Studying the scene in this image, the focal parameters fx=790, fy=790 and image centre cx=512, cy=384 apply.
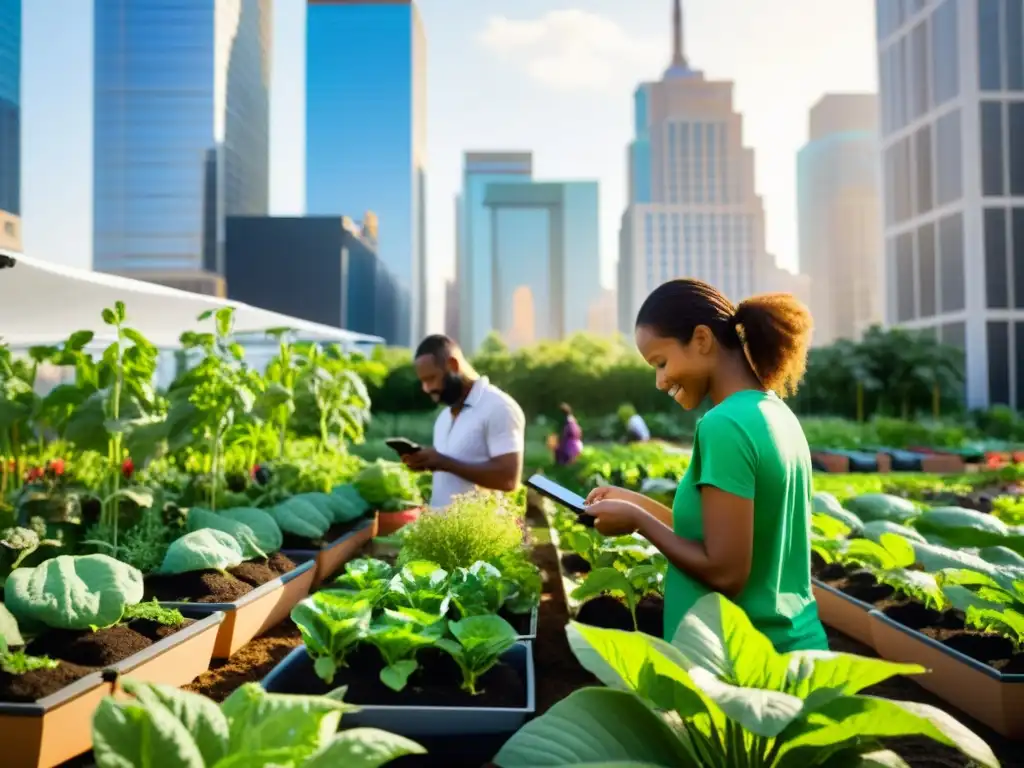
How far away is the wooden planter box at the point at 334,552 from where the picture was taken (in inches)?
135

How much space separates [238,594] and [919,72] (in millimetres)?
49338

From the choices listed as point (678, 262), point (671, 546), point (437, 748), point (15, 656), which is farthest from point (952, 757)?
point (678, 262)

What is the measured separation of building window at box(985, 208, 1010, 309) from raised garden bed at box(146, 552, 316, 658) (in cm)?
4109

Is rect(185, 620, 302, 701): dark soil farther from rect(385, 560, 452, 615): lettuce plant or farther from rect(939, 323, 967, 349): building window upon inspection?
Answer: rect(939, 323, 967, 349): building window

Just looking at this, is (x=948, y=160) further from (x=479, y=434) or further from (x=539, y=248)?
(x=539, y=248)

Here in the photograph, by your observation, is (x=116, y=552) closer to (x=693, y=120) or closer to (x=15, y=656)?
(x=15, y=656)

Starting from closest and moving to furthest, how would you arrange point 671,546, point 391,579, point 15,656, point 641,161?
point 671,546 < point 15,656 < point 391,579 < point 641,161

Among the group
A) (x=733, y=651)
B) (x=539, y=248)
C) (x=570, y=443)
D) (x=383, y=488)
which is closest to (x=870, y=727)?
(x=733, y=651)

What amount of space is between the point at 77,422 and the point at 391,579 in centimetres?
187

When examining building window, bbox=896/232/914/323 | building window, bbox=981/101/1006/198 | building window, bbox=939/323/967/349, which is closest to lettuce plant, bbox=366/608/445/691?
building window, bbox=939/323/967/349

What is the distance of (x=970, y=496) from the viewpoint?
6.88 m

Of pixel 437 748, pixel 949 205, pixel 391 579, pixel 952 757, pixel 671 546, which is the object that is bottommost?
pixel 952 757

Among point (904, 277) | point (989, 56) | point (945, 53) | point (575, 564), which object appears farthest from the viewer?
point (904, 277)

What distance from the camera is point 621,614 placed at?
257 cm
